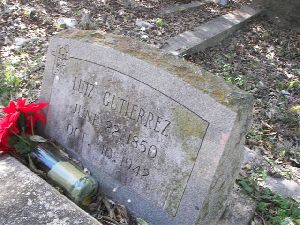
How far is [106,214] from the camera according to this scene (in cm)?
251

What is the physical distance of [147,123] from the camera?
234 centimetres

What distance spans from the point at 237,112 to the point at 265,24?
4.87m

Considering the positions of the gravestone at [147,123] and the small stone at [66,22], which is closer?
the gravestone at [147,123]

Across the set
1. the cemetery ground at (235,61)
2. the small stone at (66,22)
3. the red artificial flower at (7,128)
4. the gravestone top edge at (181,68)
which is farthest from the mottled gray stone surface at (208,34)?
the red artificial flower at (7,128)

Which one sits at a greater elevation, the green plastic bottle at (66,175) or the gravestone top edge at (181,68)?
the gravestone top edge at (181,68)

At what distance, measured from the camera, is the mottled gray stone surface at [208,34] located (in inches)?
197

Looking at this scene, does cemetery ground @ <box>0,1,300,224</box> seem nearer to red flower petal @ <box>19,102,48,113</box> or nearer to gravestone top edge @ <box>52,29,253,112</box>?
red flower petal @ <box>19,102,48,113</box>

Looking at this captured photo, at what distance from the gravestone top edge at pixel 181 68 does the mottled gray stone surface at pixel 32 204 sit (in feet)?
2.65

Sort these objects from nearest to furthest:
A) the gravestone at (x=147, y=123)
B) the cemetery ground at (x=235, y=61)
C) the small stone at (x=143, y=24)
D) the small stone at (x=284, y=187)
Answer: the gravestone at (x=147, y=123) → the small stone at (x=284, y=187) → the cemetery ground at (x=235, y=61) → the small stone at (x=143, y=24)

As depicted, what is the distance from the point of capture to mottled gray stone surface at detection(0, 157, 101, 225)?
2.03 metres

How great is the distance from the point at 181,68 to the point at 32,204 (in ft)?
3.24

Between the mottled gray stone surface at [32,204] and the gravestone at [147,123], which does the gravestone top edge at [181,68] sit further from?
the mottled gray stone surface at [32,204]

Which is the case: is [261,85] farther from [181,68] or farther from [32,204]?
[32,204]

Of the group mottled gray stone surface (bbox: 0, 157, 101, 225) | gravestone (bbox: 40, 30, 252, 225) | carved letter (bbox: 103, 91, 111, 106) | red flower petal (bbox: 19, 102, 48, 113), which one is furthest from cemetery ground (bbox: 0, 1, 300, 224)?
red flower petal (bbox: 19, 102, 48, 113)
